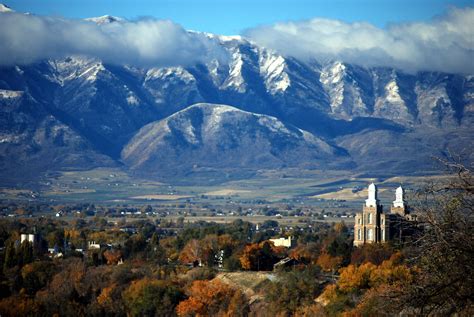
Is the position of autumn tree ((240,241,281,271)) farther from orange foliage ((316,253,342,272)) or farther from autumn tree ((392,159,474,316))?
autumn tree ((392,159,474,316))

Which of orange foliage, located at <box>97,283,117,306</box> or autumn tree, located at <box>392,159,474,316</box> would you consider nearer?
autumn tree, located at <box>392,159,474,316</box>

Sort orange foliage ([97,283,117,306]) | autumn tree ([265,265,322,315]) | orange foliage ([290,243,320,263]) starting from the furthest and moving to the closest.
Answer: orange foliage ([290,243,320,263])
orange foliage ([97,283,117,306])
autumn tree ([265,265,322,315])

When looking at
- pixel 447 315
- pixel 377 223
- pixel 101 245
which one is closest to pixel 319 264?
pixel 377 223

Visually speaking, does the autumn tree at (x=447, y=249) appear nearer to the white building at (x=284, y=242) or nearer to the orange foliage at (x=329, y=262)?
the orange foliage at (x=329, y=262)

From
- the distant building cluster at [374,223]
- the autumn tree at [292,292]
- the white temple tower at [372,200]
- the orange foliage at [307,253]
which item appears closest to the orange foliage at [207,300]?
the autumn tree at [292,292]

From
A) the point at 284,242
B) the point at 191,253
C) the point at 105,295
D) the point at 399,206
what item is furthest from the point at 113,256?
the point at 399,206

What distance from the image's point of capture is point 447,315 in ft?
64.6

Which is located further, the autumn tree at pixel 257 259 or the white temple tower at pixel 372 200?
the white temple tower at pixel 372 200

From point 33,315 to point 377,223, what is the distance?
36.0 metres

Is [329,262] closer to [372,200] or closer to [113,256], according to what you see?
[372,200]

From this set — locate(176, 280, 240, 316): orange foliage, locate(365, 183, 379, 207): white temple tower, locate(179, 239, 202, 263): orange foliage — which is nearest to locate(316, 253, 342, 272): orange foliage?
locate(365, 183, 379, 207): white temple tower

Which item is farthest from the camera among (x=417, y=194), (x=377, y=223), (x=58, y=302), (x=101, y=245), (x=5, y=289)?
(x=101, y=245)

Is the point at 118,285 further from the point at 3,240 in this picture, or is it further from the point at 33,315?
the point at 3,240

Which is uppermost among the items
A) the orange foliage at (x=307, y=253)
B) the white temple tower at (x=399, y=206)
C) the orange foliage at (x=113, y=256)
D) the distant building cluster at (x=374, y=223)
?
the white temple tower at (x=399, y=206)
